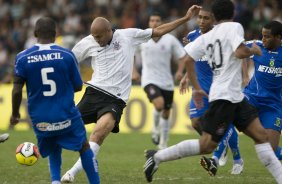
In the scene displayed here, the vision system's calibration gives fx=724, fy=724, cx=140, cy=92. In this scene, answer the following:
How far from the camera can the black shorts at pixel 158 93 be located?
55.6 ft

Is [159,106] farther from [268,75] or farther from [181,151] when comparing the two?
[181,151]

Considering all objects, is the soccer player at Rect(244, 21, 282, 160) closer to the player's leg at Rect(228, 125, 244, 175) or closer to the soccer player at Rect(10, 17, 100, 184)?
the player's leg at Rect(228, 125, 244, 175)

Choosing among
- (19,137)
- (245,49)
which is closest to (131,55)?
(245,49)

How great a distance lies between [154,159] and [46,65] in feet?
6.39

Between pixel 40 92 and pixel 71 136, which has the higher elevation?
pixel 40 92

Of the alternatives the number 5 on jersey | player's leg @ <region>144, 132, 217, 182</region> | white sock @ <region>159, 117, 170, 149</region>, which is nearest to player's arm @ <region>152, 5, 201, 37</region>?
player's leg @ <region>144, 132, 217, 182</region>

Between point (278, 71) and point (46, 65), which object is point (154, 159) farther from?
point (278, 71)

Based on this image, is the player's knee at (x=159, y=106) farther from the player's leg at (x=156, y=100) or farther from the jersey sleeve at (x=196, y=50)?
the jersey sleeve at (x=196, y=50)

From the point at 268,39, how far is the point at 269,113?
3.77 ft

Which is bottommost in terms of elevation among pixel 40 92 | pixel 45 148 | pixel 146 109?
pixel 146 109

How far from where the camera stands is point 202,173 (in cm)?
1201

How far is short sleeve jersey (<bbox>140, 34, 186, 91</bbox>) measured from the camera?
17.2m

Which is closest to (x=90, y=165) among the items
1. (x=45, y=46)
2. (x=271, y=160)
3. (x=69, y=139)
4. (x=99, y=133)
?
(x=69, y=139)

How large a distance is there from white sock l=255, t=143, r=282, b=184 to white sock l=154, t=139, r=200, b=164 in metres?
0.83
